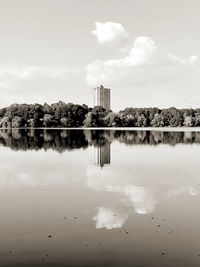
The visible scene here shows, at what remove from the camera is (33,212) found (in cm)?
1766

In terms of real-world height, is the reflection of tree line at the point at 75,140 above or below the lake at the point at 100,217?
above

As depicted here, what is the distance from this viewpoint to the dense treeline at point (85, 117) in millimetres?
165125

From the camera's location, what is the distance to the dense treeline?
542ft

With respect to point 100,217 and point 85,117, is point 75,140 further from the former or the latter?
point 85,117

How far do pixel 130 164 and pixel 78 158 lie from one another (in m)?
7.32

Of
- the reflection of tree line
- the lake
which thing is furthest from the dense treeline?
the lake

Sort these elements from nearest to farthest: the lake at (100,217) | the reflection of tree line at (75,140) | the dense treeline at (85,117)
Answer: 1. the lake at (100,217)
2. the reflection of tree line at (75,140)
3. the dense treeline at (85,117)

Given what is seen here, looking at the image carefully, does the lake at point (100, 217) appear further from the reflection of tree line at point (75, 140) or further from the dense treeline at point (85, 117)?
the dense treeline at point (85, 117)

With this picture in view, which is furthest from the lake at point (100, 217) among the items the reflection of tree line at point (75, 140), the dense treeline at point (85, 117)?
the dense treeline at point (85, 117)

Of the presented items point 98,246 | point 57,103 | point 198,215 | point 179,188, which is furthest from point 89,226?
point 57,103

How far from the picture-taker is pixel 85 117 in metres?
180

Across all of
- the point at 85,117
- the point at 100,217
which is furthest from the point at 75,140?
the point at 85,117

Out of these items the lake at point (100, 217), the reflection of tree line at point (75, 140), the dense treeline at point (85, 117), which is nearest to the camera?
the lake at point (100, 217)

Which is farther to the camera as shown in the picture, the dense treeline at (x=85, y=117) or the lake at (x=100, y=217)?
the dense treeline at (x=85, y=117)
